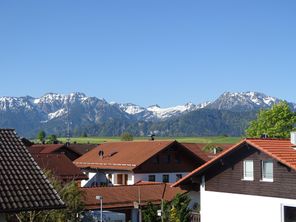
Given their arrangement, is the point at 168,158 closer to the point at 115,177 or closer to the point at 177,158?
the point at 177,158

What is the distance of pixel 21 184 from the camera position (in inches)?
623

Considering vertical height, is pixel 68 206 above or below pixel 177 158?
below

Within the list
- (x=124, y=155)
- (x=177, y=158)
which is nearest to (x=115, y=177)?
(x=124, y=155)

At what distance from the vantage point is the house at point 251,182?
23.6m

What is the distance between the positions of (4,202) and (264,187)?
41.4 feet

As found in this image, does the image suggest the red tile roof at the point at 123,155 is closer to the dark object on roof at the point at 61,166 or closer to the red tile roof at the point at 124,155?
the red tile roof at the point at 124,155

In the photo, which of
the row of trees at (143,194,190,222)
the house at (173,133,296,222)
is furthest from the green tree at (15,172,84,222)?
the house at (173,133,296,222)

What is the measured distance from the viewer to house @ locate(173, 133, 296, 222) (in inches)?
928

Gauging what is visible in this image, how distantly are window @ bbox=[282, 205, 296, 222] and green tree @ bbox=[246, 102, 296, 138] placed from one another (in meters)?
35.2

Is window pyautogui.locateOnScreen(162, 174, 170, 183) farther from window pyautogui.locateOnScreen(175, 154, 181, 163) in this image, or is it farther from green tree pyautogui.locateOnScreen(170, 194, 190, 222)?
green tree pyautogui.locateOnScreen(170, 194, 190, 222)

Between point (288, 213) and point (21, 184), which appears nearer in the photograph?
point (21, 184)

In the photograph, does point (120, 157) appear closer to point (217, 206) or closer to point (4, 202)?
point (217, 206)

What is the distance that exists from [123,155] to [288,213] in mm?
31551

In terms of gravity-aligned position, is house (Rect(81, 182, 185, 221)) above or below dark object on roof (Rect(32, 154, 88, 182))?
below
